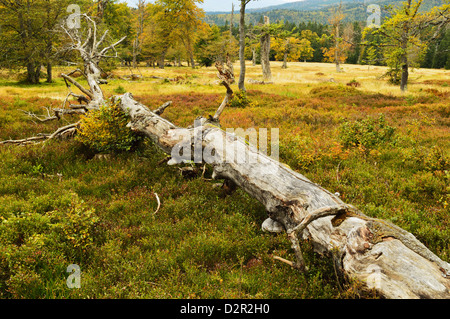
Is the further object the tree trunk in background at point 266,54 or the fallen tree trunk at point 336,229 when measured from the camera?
the tree trunk in background at point 266,54

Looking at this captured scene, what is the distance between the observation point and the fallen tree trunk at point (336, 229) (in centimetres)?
288

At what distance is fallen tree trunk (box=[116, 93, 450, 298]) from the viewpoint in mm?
2879

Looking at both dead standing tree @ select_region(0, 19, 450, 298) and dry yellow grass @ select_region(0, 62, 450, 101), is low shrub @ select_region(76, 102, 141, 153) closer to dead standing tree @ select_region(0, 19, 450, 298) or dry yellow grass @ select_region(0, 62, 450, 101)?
dead standing tree @ select_region(0, 19, 450, 298)

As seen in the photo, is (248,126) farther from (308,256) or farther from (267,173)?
(308,256)

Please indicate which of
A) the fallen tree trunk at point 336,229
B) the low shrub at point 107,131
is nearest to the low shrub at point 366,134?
the fallen tree trunk at point 336,229

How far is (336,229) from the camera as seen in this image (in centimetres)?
378

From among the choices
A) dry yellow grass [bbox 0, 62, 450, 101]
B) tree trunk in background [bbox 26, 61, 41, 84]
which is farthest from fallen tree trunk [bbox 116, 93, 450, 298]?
tree trunk in background [bbox 26, 61, 41, 84]

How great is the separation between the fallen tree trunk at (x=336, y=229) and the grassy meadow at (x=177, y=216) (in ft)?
0.90

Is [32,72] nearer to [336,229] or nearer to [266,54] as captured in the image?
[266,54]

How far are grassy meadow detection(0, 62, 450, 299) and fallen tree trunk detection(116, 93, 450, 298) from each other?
27cm

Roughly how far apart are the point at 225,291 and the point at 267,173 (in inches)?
90.5

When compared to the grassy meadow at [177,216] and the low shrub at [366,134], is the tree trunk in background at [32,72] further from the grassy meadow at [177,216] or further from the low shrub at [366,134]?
the low shrub at [366,134]

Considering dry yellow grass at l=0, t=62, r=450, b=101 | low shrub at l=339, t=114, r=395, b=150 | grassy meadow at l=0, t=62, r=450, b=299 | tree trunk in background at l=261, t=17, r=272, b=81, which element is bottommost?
grassy meadow at l=0, t=62, r=450, b=299

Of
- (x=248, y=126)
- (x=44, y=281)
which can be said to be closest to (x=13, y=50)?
(x=248, y=126)
